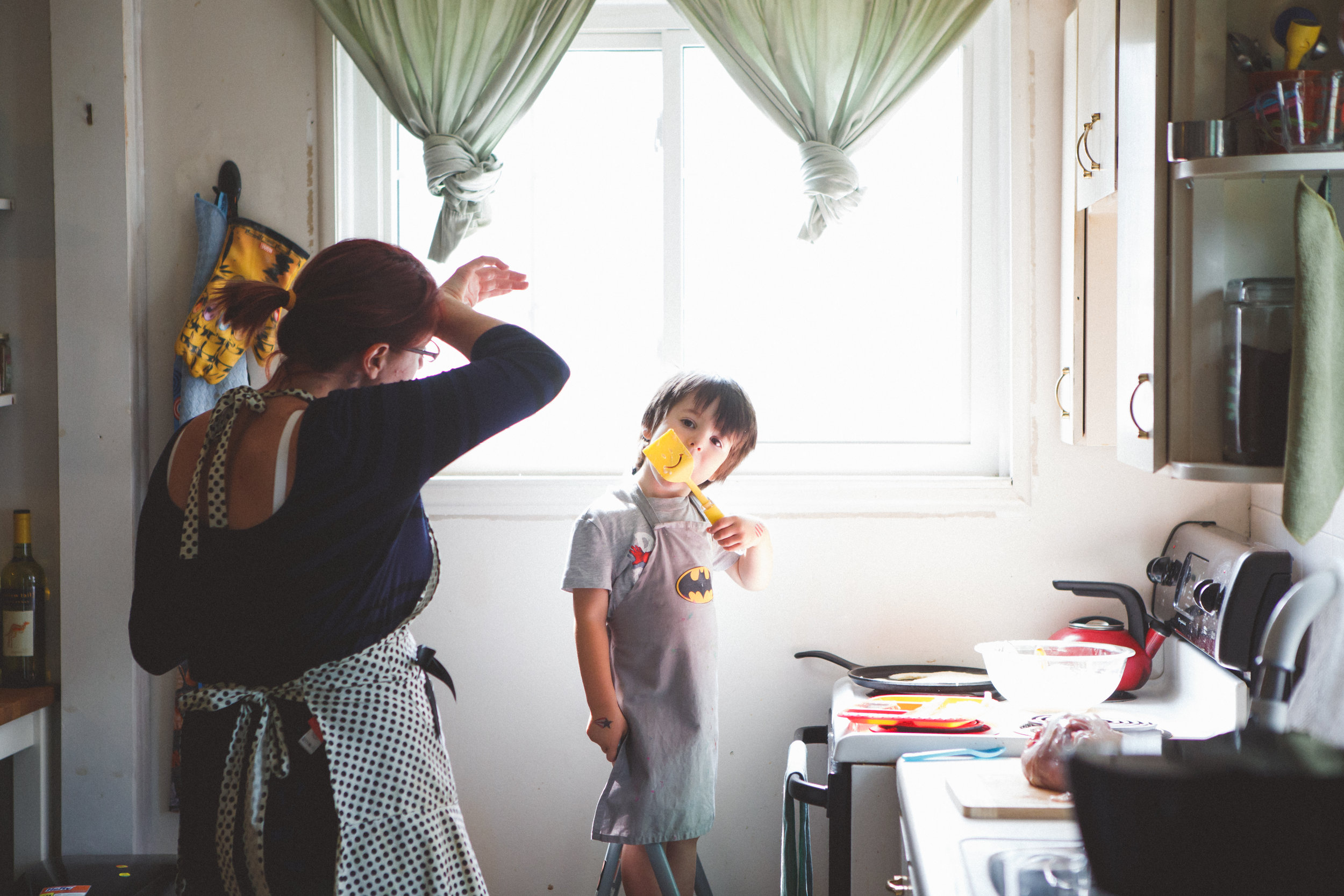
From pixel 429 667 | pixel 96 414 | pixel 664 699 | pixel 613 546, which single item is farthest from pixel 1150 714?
pixel 96 414

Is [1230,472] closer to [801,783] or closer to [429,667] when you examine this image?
[801,783]

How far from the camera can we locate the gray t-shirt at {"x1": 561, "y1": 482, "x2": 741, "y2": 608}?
4.98 feet

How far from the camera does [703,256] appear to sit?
2051 mm

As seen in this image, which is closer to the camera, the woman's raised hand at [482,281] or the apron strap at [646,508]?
the woman's raised hand at [482,281]

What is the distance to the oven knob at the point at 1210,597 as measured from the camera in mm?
1489

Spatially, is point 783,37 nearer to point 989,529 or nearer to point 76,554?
point 989,529

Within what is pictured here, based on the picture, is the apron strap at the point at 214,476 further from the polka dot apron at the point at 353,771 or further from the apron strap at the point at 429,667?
the apron strap at the point at 429,667

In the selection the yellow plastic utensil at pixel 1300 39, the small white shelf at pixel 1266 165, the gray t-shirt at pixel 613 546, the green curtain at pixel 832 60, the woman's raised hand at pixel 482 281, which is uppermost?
the green curtain at pixel 832 60

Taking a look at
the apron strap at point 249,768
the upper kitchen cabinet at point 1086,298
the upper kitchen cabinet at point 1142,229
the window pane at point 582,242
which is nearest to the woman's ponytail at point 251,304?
the apron strap at point 249,768

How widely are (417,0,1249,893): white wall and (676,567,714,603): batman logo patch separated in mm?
349

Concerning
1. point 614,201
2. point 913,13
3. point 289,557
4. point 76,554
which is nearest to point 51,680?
point 76,554

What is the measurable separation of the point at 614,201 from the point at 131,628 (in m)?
1.32

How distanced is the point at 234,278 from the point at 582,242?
27.4 inches

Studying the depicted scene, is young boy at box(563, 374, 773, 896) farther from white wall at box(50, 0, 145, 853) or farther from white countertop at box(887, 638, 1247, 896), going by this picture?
white wall at box(50, 0, 145, 853)
